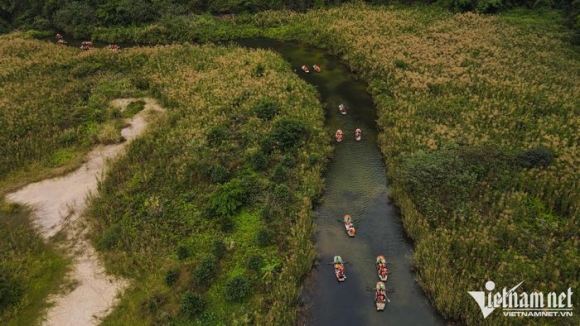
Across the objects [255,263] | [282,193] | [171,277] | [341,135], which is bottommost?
[171,277]

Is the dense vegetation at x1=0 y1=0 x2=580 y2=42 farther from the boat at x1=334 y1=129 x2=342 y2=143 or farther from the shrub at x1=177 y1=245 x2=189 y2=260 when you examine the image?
the shrub at x1=177 y1=245 x2=189 y2=260

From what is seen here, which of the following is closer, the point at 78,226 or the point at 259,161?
the point at 78,226

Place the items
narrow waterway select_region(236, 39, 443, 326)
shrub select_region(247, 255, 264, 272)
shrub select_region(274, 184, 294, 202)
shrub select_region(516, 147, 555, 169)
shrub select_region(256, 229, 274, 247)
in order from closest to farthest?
narrow waterway select_region(236, 39, 443, 326), shrub select_region(247, 255, 264, 272), shrub select_region(256, 229, 274, 247), shrub select_region(516, 147, 555, 169), shrub select_region(274, 184, 294, 202)

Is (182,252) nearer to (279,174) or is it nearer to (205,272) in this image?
(205,272)

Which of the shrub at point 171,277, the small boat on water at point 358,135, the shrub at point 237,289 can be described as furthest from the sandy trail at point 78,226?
the small boat on water at point 358,135

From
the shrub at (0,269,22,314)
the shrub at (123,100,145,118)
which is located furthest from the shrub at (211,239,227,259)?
the shrub at (123,100,145,118)

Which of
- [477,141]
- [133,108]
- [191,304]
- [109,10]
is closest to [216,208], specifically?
[191,304]

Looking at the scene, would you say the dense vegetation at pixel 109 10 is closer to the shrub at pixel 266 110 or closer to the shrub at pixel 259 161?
the shrub at pixel 266 110
